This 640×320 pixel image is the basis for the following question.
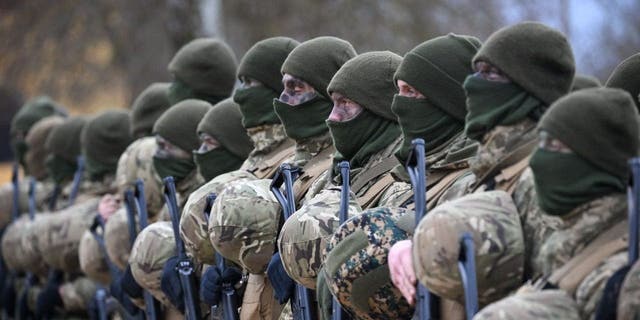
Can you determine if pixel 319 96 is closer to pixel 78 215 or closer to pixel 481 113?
pixel 481 113

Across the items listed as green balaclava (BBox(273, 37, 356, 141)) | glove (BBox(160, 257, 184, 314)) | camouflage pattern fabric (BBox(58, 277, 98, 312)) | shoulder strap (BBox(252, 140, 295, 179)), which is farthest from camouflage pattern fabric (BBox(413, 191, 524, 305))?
camouflage pattern fabric (BBox(58, 277, 98, 312))

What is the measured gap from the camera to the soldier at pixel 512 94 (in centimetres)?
541

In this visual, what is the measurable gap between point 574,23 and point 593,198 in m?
27.2

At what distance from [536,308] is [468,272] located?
16.5 inches

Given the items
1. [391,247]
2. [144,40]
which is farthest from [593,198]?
[144,40]

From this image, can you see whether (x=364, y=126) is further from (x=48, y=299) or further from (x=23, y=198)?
(x=23, y=198)

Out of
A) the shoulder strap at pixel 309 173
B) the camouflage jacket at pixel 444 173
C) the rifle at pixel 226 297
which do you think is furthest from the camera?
the rifle at pixel 226 297

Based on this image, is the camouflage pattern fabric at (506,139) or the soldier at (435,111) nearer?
the camouflage pattern fabric at (506,139)

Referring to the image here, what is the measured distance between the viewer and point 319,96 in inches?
295

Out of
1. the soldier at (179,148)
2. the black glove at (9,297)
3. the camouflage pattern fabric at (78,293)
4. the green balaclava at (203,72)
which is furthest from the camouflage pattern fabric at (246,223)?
the black glove at (9,297)

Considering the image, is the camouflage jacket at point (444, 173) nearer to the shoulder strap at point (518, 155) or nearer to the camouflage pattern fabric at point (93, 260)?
the shoulder strap at point (518, 155)

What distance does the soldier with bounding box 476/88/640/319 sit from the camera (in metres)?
4.72

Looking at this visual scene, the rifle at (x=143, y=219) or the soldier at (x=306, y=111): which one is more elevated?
the soldier at (x=306, y=111)

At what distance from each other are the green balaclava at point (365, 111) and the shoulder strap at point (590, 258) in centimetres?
217
